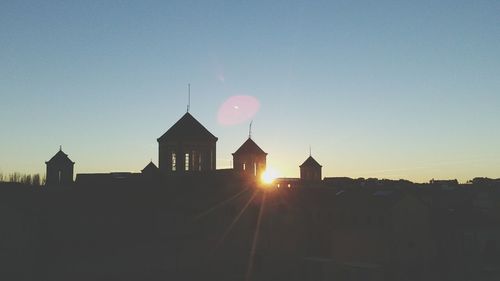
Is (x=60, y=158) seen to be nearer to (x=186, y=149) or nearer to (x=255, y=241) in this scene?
(x=186, y=149)

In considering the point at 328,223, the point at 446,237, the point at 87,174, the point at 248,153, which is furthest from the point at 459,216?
the point at 87,174

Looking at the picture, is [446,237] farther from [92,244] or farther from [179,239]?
[92,244]

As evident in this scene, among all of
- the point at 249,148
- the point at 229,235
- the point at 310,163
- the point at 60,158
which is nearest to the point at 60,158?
the point at 60,158

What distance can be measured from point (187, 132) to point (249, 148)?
9.49 metres

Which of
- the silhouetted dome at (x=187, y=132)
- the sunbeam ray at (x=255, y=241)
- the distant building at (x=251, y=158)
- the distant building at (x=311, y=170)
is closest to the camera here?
the sunbeam ray at (x=255, y=241)

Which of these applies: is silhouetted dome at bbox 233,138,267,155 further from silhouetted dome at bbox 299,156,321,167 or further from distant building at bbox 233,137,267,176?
silhouetted dome at bbox 299,156,321,167

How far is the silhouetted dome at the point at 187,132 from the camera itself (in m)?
40.2

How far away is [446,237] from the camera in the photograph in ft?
121

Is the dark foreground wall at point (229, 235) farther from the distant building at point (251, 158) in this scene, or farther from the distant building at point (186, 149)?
the distant building at point (251, 158)

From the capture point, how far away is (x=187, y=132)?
4044 cm

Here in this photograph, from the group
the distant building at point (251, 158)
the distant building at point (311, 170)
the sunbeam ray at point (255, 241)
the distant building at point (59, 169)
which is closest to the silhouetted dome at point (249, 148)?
the distant building at point (251, 158)

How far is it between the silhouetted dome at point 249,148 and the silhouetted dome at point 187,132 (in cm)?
811

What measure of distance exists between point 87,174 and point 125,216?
37.0 feet

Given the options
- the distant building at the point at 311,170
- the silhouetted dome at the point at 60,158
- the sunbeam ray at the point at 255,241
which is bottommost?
the sunbeam ray at the point at 255,241
